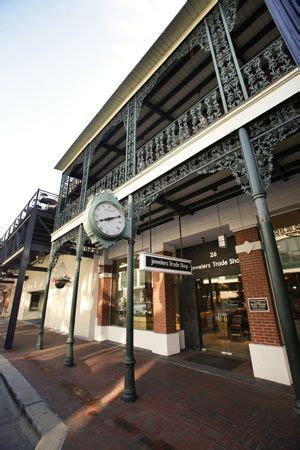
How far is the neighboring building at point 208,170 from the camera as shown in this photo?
3.71 m

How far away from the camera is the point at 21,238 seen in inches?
482

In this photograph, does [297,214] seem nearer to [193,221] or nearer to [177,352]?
[193,221]

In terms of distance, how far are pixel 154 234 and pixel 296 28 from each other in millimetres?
6901

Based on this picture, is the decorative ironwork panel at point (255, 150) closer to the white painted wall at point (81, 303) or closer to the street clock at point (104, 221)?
Result: the street clock at point (104, 221)

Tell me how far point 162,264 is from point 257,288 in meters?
2.51

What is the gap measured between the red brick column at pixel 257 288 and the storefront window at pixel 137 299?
13.1ft

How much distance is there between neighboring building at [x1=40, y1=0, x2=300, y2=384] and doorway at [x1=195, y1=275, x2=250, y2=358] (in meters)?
0.03

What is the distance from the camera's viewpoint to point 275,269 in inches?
112

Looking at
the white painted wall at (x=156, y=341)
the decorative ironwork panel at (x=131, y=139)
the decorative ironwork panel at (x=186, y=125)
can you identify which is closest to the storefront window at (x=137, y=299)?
the white painted wall at (x=156, y=341)

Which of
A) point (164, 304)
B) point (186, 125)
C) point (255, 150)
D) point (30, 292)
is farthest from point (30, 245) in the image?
point (30, 292)

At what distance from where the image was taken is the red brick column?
206 inches

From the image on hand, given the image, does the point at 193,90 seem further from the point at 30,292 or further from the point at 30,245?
the point at 30,292

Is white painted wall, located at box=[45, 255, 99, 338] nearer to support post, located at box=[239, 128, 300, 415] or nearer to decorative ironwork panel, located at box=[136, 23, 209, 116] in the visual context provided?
decorative ironwork panel, located at box=[136, 23, 209, 116]

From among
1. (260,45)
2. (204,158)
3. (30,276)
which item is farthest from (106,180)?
(30,276)
